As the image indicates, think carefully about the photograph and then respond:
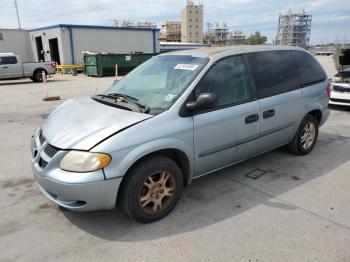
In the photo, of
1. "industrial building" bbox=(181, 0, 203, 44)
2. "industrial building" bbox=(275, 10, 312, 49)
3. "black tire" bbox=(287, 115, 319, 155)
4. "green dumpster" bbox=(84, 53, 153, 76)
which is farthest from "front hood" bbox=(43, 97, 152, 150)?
"industrial building" bbox=(181, 0, 203, 44)

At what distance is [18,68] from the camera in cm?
1859

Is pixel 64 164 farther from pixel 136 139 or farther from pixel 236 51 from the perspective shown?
pixel 236 51

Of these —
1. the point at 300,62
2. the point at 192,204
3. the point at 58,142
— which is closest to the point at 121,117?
the point at 58,142

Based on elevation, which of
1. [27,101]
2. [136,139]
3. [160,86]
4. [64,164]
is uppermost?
[160,86]

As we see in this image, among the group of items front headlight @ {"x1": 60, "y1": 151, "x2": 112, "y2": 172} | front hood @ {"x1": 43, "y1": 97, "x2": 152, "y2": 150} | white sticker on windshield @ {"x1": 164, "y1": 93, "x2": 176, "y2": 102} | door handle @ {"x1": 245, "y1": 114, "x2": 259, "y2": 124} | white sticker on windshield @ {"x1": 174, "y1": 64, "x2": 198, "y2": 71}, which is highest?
white sticker on windshield @ {"x1": 174, "y1": 64, "x2": 198, "y2": 71}

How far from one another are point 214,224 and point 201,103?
1.24 m

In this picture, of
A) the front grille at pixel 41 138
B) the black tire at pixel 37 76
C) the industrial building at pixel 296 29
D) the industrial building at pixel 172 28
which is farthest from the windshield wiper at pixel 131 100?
the industrial building at pixel 172 28

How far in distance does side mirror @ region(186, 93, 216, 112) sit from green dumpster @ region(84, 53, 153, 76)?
2057cm

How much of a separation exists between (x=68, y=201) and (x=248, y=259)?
5.52ft

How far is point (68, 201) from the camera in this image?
9.36 ft

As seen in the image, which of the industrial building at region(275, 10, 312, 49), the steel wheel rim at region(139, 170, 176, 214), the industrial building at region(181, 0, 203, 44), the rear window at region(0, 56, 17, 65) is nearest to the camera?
the steel wheel rim at region(139, 170, 176, 214)

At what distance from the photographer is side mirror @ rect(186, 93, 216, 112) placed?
3172 millimetres

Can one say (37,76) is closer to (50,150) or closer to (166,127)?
(50,150)

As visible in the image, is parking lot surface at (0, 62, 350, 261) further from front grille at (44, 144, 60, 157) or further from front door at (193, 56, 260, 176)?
front grille at (44, 144, 60, 157)
